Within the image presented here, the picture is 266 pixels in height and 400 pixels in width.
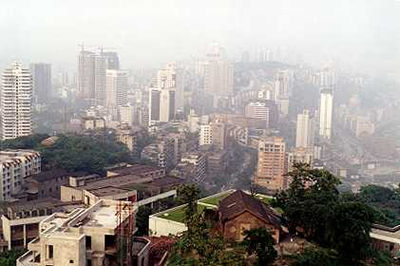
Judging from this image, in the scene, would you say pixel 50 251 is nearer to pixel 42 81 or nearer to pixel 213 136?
pixel 213 136

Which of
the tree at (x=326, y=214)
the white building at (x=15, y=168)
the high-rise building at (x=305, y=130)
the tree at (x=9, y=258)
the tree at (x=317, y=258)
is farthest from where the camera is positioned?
the high-rise building at (x=305, y=130)

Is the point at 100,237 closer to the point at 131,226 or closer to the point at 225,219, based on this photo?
the point at 131,226

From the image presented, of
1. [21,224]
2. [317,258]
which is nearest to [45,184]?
[21,224]

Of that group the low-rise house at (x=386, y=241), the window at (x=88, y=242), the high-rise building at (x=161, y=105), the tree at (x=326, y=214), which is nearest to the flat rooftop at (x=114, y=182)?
the tree at (x=326, y=214)

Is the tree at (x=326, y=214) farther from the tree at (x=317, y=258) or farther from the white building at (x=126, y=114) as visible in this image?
the white building at (x=126, y=114)

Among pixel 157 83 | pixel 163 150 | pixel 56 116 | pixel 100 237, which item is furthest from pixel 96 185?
pixel 157 83

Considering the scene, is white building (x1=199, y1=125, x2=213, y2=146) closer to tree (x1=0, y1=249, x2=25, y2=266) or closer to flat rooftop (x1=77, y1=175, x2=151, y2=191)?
flat rooftop (x1=77, y1=175, x2=151, y2=191)
